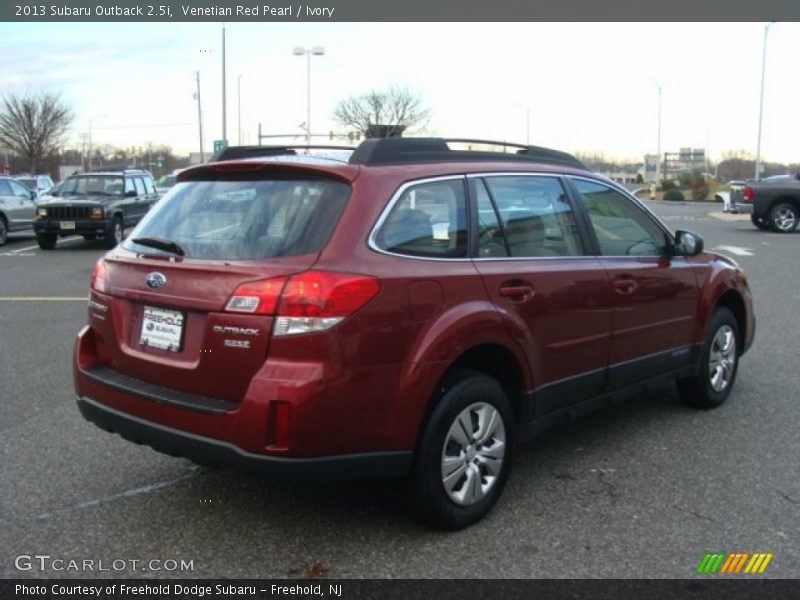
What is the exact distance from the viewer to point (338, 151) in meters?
4.18

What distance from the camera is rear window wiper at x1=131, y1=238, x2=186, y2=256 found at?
3684mm

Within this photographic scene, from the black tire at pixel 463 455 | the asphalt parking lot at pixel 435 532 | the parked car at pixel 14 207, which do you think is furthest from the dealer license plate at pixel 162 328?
the parked car at pixel 14 207

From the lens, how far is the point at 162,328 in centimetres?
357

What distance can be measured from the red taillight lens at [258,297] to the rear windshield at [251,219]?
18cm

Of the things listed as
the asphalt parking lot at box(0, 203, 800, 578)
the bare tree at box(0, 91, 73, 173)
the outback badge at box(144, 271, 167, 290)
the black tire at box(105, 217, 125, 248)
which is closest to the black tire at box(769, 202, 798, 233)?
the black tire at box(105, 217, 125, 248)

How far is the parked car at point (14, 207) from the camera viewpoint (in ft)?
63.8

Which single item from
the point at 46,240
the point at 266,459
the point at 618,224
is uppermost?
the point at 618,224

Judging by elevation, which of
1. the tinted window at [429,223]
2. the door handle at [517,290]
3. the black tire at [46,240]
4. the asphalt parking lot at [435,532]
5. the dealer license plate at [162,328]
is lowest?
the asphalt parking lot at [435,532]

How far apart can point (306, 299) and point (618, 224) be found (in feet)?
8.25

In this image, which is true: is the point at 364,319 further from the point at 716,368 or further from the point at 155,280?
the point at 716,368

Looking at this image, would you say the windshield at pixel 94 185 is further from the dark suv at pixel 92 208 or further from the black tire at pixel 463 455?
the black tire at pixel 463 455

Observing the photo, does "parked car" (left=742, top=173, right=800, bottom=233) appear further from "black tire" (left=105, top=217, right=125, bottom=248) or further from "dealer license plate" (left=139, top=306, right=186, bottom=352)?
"dealer license plate" (left=139, top=306, right=186, bottom=352)

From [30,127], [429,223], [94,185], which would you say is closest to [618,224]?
[429,223]

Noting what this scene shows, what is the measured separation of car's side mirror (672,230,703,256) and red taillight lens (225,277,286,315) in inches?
121
